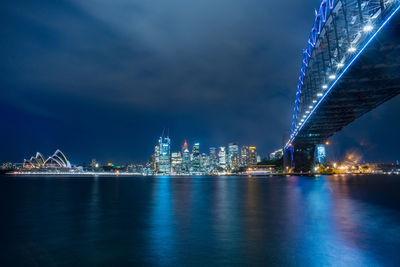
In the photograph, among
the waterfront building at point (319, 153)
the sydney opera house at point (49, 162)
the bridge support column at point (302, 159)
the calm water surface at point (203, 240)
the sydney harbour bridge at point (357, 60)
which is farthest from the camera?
the sydney opera house at point (49, 162)

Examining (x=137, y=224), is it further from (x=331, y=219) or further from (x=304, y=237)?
(x=331, y=219)

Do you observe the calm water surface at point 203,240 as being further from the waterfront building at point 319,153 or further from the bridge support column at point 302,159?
the waterfront building at point 319,153

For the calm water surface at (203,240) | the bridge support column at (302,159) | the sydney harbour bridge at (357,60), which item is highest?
the sydney harbour bridge at (357,60)

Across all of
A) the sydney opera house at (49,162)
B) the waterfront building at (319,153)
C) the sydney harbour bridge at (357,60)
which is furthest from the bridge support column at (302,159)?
the sydney opera house at (49,162)

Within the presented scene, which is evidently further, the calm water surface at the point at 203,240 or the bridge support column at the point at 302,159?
the bridge support column at the point at 302,159

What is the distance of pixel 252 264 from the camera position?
7793 mm

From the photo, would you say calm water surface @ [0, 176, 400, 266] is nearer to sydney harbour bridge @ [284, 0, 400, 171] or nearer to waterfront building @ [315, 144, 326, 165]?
sydney harbour bridge @ [284, 0, 400, 171]

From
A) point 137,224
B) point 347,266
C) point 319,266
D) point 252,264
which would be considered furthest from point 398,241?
point 137,224

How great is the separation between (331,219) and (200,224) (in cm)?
738

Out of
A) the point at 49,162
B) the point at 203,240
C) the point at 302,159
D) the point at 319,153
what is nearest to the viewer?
the point at 203,240

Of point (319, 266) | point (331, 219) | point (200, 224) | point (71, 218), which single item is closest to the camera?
point (319, 266)

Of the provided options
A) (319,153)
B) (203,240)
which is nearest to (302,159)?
(319,153)

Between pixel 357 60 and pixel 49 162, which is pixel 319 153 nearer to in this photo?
pixel 357 60

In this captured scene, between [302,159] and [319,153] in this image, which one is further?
[302,159]
